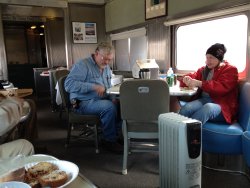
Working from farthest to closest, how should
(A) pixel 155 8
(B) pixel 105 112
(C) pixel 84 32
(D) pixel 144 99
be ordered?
1. (C) pixel 84 32
2. (A) pixel 155 8
3. (B) pixel 105 112
4. (D) pixel 144 99

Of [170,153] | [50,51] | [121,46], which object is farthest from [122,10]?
[170,153]

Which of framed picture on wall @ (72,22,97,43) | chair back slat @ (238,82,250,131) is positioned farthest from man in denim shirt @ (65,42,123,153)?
framed picture on wall @ (72,22,97,43)

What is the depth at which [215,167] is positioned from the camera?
2.50 metres

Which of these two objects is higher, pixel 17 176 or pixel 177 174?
Answer: pixel 17 176

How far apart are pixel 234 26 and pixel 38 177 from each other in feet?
9.18

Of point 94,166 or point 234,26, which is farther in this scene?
point 234,26

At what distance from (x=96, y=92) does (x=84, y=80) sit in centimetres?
22

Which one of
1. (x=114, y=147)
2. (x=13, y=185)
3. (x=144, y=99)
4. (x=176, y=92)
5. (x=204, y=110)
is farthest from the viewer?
(x=114, y=147)

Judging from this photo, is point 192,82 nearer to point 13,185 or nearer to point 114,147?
point 114,147

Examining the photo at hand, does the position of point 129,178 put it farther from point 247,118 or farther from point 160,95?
point 247,118

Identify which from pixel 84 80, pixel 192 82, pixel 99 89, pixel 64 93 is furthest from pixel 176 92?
pixel 64 93

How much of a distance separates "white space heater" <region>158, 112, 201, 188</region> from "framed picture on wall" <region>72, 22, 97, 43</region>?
4.28 meters

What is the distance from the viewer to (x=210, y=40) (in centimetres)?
332

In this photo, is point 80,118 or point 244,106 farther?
point 80,118
